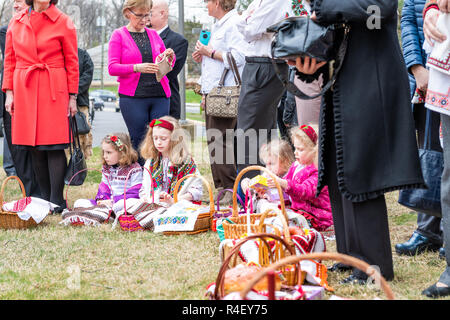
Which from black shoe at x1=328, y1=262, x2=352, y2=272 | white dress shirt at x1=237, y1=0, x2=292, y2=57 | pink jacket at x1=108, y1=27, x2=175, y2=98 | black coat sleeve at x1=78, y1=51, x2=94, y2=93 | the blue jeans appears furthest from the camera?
black coat sleeve at x1=78, y1=51, x2=94, y2=93

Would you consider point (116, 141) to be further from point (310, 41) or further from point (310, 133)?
point (310, 41)

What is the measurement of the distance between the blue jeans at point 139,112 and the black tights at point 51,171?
2.32 ft

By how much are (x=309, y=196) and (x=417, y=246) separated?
81 cm

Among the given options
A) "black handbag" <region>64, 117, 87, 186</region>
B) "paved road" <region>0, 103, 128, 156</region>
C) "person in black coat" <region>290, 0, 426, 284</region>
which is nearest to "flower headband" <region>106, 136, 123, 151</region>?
"black handbag" <region>64, 117, 87, 186</region>

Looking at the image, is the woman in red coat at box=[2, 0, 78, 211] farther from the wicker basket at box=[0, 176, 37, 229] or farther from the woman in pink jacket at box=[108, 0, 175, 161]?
the wicker basket at box=[0, 176, 37, 229]

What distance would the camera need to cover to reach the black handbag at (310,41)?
8.70 feet

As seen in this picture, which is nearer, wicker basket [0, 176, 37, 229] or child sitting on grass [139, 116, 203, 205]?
wicker basket [0, 176, 37, 229]

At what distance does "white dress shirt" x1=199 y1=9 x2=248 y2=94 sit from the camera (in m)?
A: 5.25

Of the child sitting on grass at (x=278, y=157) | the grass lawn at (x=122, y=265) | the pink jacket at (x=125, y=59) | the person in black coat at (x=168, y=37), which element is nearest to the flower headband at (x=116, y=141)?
the pink jacket at (x=125, y=59)

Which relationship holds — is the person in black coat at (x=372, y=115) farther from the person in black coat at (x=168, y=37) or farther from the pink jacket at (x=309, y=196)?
the person in black coat at (x=168, y=37)

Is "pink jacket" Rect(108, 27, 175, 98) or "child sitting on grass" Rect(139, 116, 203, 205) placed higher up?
"pink jacket" Rect(108, 27, 175, 98)

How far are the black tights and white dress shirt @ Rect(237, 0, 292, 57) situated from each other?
1995 millimetres
